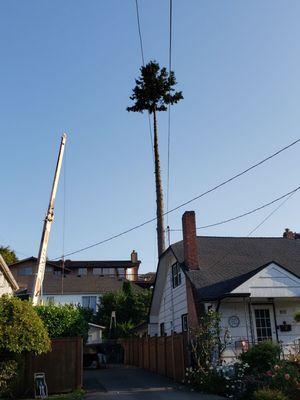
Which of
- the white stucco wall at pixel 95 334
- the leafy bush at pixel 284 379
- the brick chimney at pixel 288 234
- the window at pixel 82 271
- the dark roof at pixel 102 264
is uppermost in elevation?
the dark roof at pixel 102 264

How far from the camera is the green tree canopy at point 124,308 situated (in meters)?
45.3

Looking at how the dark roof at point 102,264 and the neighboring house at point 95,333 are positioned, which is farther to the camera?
the dark roof at point 102,264

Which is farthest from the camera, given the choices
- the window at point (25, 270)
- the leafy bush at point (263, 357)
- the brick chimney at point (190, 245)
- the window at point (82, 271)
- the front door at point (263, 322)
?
the window at point (82, 271)

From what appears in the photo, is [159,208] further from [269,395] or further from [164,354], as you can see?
[269,395]

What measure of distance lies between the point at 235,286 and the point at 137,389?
5.37 metres

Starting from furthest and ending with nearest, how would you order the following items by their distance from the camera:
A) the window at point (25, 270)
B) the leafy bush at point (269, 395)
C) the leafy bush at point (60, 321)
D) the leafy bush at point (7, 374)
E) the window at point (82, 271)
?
the window at point (82, 271) < the window at point (25, 270) < the leafy bush at point (60, 321) < the leafy bush at point (7, 374) < the leafy bush at point (269, 395)

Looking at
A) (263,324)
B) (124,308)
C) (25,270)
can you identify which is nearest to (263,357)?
(263,324)

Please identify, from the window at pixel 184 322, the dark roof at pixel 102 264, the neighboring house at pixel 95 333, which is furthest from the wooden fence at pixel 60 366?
the dark roof at pixel 102 264

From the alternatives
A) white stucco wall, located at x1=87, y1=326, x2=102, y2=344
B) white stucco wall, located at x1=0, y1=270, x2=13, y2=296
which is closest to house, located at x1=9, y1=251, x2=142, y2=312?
white stucco wall, located at x1=87, y1=326, x2=102, y2=344

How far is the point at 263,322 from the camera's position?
20031 millimetres

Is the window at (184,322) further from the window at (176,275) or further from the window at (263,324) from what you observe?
the window at (263,324)

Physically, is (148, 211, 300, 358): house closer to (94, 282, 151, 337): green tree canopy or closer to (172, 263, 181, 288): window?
(172, 263, 181, 288): window

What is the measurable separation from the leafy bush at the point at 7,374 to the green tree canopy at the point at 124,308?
28971 millimetres

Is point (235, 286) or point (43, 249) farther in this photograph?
point (43, 249)
